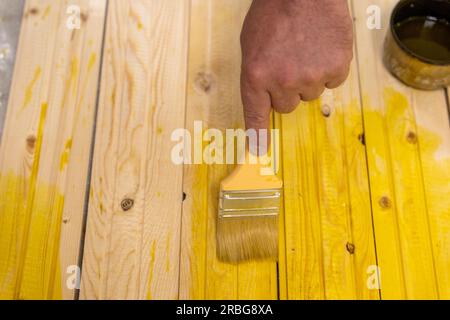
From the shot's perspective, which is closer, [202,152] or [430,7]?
[202,152]

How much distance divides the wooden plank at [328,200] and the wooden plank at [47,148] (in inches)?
22.5

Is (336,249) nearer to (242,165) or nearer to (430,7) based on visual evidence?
(242,165)

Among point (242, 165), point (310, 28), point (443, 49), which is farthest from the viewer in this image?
point (443, 49)

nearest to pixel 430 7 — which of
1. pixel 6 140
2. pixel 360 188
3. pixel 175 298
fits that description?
pixel 360 188

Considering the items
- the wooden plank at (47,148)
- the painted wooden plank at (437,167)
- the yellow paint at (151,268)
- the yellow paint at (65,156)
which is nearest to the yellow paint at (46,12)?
the wooden plank at (47,148)

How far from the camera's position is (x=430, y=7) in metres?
1.47

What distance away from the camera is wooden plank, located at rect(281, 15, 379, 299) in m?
1.26

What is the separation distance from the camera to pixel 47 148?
137 cm

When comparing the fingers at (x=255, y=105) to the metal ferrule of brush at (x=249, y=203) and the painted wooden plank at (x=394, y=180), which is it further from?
the painted wooden plank at (x=394, y=180)

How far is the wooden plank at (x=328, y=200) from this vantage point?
1.26 metres

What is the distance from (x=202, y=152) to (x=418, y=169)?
1.96ft

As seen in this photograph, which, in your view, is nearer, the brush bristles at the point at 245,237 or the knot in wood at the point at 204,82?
the brush bristles at the point at 245,237

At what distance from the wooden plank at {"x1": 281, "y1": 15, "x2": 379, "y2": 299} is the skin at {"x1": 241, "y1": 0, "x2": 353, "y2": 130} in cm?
31

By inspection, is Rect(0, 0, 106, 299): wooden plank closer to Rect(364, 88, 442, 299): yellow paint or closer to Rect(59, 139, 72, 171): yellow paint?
Rect(59, 139, 72, 171): yellow paint
